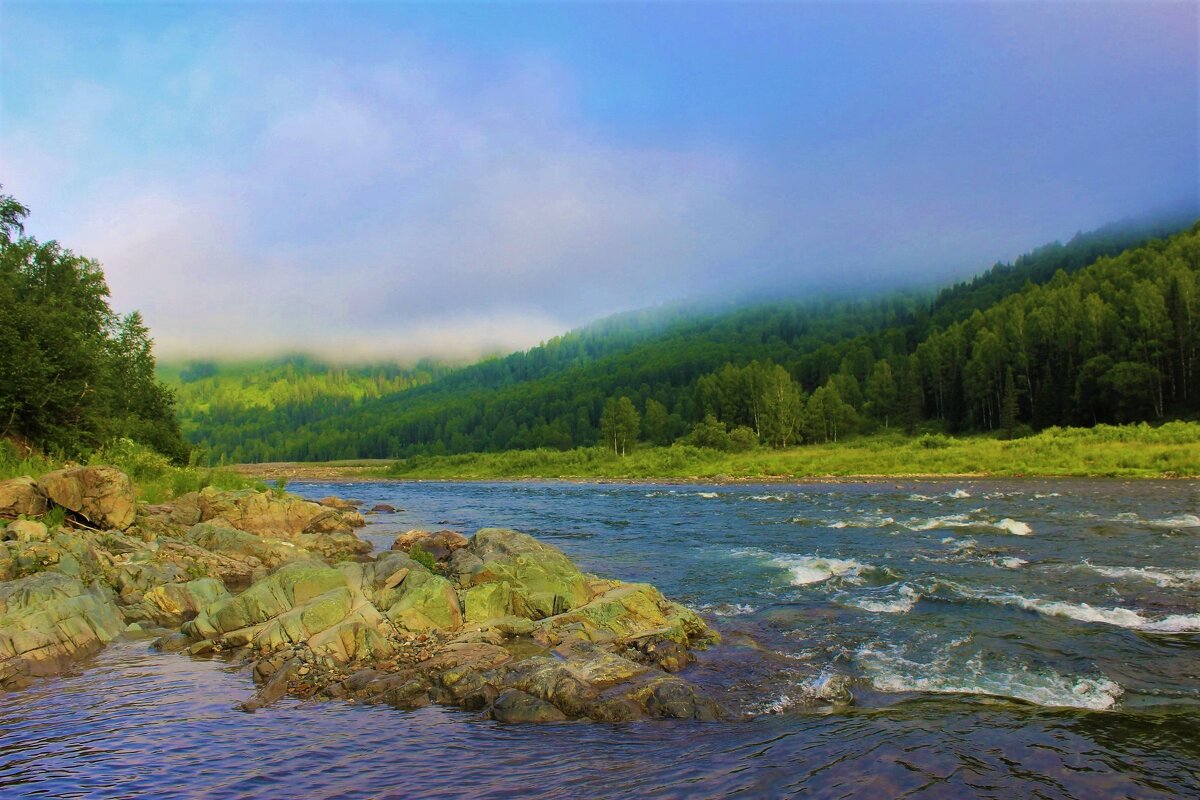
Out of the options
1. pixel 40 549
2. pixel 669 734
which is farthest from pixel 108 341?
pixel 669 734

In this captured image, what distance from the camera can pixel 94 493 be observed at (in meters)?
22.0

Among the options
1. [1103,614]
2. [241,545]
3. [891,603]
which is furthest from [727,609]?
[241,545]

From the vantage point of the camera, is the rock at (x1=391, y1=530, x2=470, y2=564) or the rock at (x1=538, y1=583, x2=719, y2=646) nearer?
the rock at (x1=538, y1=583, x2=719, y2=646)

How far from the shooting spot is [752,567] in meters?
22.0

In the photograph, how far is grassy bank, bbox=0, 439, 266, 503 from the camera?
25.7 meters

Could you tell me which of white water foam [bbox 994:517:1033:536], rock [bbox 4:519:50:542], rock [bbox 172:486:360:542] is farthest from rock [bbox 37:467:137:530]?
white water foam [bbox 994:517:1033:536]

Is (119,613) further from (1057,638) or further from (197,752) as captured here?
(1057,638)

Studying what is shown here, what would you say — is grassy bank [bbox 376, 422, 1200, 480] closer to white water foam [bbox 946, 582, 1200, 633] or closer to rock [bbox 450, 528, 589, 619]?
white water foam [bbox 946, 582, 1200, 633]

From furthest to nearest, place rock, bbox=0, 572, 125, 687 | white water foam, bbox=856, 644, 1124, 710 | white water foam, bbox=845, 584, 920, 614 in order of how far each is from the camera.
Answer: white water foam, bbox=845, 584, 920, 614 → rock, bbox=0, 572, 125, 687 → white water foam, bbox=856, 644, 1124, 710

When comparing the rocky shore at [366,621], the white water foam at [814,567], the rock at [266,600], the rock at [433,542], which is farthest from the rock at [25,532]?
the white water foam at [814,567]

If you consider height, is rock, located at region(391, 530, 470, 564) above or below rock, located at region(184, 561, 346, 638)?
below

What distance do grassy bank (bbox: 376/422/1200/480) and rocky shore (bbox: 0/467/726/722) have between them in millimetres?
53747

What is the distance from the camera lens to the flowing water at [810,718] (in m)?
7.35

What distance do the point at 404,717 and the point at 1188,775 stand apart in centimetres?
1026
